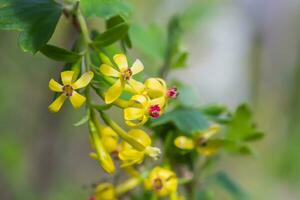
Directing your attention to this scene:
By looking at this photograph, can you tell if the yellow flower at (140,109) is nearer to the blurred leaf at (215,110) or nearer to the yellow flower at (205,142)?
the yellow flower at (205,142)

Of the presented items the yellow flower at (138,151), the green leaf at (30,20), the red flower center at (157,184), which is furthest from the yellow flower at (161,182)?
the green leaf at (30,20)

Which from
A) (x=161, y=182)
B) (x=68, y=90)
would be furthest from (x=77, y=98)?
(x=161, y=182)

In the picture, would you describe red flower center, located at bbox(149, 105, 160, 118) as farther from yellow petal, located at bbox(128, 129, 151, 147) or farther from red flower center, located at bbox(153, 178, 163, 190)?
red flower center, located at bbox(153, 178, 163, 190)

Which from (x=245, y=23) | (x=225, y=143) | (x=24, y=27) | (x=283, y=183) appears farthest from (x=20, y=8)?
(x=245, y=23)

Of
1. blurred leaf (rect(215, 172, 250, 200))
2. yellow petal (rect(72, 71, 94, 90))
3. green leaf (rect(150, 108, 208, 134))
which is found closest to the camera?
yellow petal (rect(72, 71, 94, 90))

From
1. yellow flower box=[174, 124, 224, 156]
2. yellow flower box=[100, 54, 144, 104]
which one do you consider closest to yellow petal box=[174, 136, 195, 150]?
yellow flower box=[174, 124, 224, 156]

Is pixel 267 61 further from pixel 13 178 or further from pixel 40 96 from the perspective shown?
pixel 13 178
